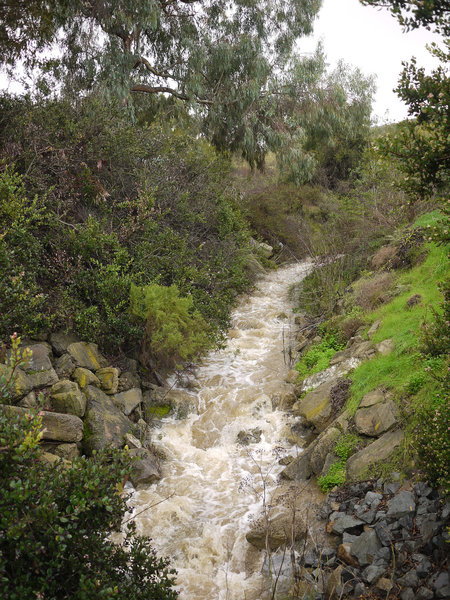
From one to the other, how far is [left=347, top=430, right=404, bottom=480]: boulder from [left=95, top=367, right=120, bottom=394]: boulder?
4.37m

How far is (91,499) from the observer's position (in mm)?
3324

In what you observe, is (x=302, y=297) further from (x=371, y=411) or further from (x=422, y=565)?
(x=422, y=565)

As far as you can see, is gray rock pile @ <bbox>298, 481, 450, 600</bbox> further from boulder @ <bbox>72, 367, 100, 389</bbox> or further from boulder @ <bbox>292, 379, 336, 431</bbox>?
boulder @ <bbox>72, 367, 100, 389</bbox>

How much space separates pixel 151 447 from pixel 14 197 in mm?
4957

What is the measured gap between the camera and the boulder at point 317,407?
7.65m

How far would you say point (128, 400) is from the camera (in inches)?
328

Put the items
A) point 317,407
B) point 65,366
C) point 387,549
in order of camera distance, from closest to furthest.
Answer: point 387,549
point 65,366
point 317,407

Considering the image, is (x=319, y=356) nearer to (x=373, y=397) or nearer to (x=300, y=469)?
(x=373, y=397)

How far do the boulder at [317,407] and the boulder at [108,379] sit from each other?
137 inches

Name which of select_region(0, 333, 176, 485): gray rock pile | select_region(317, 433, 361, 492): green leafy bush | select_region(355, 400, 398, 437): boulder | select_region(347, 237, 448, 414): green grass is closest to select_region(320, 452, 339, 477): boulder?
select_region(317, 433, 361, 492): green leafy bush

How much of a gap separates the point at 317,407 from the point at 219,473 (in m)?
2.07

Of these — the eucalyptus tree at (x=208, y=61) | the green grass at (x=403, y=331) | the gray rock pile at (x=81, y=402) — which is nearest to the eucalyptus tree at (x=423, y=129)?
the green grass at (x=403, y=331)

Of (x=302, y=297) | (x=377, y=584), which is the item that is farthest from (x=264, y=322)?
(x=377, y=584)

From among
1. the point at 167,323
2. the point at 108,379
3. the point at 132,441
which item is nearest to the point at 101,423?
the point at 132,441
